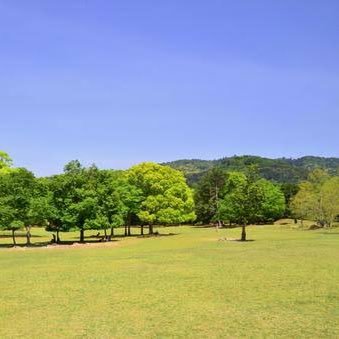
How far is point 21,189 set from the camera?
69.1 metres

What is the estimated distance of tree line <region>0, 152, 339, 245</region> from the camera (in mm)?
69438

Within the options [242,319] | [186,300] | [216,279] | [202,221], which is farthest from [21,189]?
[202,221]

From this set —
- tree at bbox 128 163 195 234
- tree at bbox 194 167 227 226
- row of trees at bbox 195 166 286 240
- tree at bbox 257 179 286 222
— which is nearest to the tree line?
tree at bbox 128 163 195 234

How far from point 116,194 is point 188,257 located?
3012cm

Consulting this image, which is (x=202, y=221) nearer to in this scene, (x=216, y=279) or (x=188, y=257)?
(x=188, y=257)

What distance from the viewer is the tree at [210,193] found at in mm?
130125

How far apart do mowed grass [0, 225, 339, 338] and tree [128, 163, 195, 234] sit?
41473 millimetres

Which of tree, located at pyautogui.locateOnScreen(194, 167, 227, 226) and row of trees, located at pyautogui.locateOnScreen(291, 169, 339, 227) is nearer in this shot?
row of trees, located at pyautogui.locateOnScreen(291, 169, 339, 227)

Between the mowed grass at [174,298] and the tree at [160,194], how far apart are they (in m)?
41.5

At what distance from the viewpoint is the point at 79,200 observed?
7344 centimetres

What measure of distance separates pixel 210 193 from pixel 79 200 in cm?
6212

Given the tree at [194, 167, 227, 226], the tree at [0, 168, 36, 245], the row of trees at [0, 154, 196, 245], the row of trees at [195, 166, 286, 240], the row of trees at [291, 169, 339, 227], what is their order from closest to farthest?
the tree at [0, 168, 36, 245] < the row of trees at [0, 154, 196, 245] < the row of trees at [291, 169, 339, 227] < the row of trees at [195, 166, 286, 240] < the tree at [194, 167, 227, 226]

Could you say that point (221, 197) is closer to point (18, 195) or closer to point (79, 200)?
point (79, 200)

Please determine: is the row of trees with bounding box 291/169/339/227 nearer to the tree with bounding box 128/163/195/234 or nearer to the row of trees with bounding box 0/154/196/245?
the tree with bounding box 128/163/195/234
